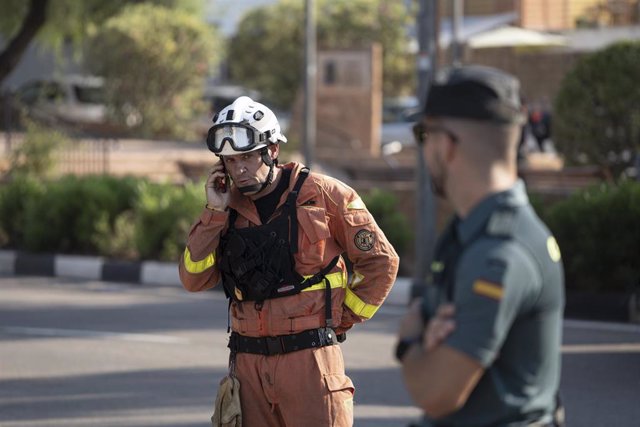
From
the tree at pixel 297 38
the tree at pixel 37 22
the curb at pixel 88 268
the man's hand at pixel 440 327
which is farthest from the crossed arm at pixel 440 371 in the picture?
the tree at pixel 297 38

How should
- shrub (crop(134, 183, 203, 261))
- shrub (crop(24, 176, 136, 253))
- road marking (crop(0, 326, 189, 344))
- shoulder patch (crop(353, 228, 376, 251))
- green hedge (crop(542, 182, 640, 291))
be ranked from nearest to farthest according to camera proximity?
1. shoulder patch (crop(353, 228, 376, 251))
2. road marking (crop(0, 326, 189, 344))
3. green hedge (crop(542, 182, 640, 291))
4. shrub (crop(134, 183, 203, 261))
5. shrub (crop(24, 176, 136, 253))

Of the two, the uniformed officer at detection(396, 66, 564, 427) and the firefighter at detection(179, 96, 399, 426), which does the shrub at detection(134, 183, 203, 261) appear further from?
the uniformed officer at detection(396, 66, 564, 427)

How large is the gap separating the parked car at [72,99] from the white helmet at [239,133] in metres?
28.5

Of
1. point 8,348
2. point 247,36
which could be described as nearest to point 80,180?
point 8,348

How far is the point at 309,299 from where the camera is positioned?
464 centimetres

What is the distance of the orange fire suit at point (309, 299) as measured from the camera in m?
4.52

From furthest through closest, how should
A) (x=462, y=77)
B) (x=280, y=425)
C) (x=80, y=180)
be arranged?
(x=80, y=180), (x=280, y=425), (x=462, y=77)

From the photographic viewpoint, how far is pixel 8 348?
32.4ft

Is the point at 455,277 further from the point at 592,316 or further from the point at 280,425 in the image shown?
the point at 592,316

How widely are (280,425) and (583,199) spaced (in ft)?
26.4

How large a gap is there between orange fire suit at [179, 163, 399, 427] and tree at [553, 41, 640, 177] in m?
11.4

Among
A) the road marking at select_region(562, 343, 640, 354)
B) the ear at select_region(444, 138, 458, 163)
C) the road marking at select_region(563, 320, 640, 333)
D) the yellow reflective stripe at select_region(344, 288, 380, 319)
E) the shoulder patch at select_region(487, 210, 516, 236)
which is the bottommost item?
the road marking at select_region(563, 320, 640, 333)

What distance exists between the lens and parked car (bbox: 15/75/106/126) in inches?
1308

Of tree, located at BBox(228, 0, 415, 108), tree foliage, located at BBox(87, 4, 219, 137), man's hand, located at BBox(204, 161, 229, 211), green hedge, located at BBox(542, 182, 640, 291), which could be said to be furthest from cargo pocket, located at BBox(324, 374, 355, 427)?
tree, located at BBox(228, 0, 415, 108)
